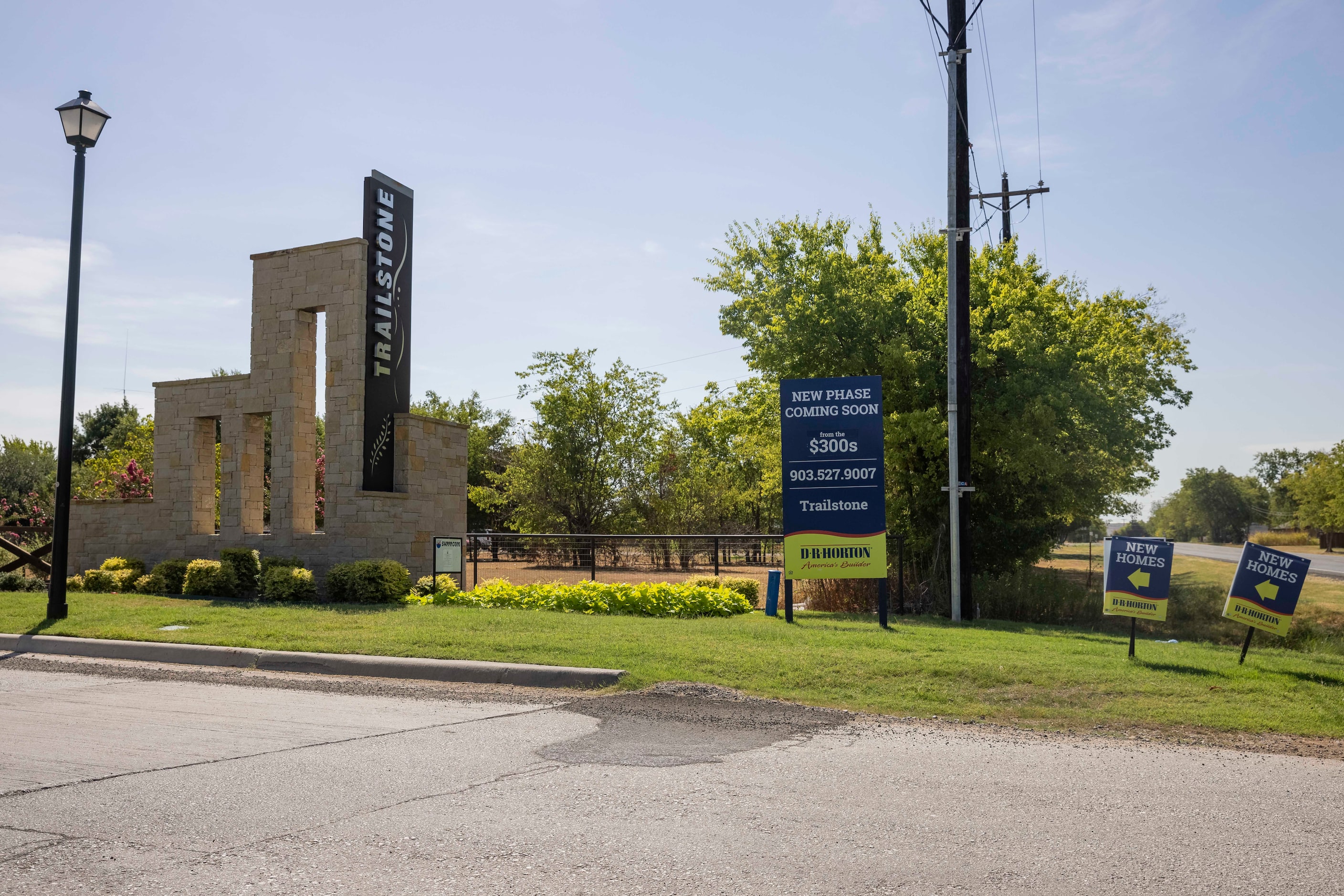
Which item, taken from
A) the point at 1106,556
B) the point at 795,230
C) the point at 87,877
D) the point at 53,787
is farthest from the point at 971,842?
the point at 795,230

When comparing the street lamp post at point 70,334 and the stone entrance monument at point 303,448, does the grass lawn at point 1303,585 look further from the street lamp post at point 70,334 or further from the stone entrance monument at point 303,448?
the street lamp post at point 70,334

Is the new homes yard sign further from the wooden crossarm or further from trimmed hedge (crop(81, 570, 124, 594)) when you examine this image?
the wooden crossarm

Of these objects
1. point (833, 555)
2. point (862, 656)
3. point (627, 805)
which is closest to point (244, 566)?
point (833, 555)

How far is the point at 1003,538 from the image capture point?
2033 cm

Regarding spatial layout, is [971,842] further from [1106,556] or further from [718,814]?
[1106,556]

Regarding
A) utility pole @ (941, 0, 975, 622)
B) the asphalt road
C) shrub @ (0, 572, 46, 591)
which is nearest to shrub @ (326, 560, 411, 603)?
shrub @ (0, 572, 46, 591)

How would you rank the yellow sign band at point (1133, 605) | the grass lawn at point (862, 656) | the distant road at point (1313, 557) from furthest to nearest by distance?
the distant road at point (1313, 557)
the yellow sign band at point (1133, 605)
the grass lawn at point (862, 656)

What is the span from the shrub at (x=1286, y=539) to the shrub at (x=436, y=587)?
72210 millimetres

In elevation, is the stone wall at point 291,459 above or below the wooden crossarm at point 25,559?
above

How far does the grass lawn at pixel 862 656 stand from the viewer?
8.04m

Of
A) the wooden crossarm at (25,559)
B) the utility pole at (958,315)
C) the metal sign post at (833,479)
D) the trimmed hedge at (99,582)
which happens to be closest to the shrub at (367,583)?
the trimmed hedge at (99,582)

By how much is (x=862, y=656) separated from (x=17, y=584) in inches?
672

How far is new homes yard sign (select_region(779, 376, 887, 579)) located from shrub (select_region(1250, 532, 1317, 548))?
70.8m

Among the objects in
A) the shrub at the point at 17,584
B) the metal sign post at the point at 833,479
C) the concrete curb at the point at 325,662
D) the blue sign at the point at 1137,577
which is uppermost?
the metal sign post at the point at 833,479
